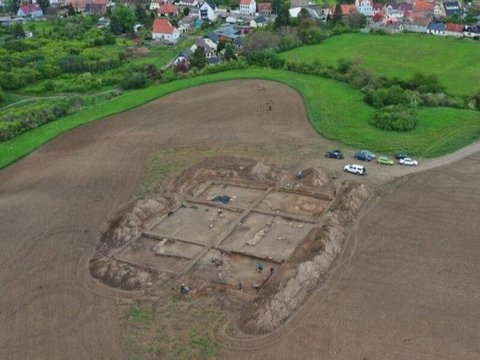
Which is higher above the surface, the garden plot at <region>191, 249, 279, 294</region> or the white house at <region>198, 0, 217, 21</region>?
the white house at <region>198, 0, 217, 21</region>

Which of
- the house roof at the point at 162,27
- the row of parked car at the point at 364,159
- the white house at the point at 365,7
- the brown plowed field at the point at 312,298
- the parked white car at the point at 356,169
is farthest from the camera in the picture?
the white house at the point at 365,7

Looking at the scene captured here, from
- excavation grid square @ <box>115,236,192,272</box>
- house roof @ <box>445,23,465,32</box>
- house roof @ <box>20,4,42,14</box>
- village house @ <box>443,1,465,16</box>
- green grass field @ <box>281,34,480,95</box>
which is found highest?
house roof @ <box>20,4,42,14</box>

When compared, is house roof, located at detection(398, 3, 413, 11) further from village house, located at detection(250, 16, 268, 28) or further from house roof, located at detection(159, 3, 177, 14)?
house roof, located at detection(159, 3, 177, 14)

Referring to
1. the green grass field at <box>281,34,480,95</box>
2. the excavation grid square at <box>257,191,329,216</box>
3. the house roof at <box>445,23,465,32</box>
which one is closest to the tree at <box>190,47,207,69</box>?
the green grass field at <box>281,34,480,95</box>

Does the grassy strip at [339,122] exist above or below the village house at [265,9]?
below

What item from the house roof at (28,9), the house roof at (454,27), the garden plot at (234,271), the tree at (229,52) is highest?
the house roof at (28,9)

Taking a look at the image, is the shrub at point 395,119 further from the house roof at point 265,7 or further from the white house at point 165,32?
the house roof at point 265,7

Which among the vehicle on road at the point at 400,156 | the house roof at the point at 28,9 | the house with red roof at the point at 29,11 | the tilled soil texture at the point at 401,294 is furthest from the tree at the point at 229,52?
the house roof at the point at 28,9
